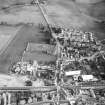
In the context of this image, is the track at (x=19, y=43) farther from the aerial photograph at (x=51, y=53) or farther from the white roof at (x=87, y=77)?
the white roof at (x=87, y=77)

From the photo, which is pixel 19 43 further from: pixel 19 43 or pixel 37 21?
pixel 37 21

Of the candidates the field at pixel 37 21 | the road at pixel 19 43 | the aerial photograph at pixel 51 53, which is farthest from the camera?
the field at pixel 37 21

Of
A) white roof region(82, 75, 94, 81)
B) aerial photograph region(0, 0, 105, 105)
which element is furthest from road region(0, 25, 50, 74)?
white roof region(82, 75, 94, 81)

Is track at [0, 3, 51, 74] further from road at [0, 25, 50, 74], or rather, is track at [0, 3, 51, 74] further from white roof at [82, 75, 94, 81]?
white roof at [82, 75, 94, 81]

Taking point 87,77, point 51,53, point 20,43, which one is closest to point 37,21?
point 20,43

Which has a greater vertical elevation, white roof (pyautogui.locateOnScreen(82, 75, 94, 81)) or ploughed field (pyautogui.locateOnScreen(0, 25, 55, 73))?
ploughed field (pyautogui.locateOnScreen(0, 25, 55, 73))

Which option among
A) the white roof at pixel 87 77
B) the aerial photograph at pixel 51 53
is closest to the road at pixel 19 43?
the aerial photograph at pixel 51 53

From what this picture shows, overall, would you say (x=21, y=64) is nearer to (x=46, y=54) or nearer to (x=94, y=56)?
(x=46, y=54)
